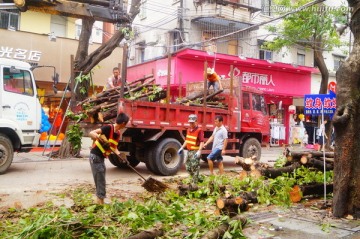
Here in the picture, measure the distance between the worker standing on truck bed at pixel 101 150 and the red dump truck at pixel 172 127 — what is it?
3152mm

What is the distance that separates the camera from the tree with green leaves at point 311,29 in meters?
19.7

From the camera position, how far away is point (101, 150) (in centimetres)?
674

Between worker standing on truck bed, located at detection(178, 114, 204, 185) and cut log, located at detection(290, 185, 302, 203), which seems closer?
cut log, located at detection(290, 185, 302, 203)

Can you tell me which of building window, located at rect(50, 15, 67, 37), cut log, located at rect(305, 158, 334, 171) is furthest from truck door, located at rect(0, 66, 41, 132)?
building window, located at rect(50, 15, 67, 37)

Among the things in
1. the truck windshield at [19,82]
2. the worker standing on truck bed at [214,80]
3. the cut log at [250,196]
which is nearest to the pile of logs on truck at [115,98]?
the worker standing on truck bed at [214,80]

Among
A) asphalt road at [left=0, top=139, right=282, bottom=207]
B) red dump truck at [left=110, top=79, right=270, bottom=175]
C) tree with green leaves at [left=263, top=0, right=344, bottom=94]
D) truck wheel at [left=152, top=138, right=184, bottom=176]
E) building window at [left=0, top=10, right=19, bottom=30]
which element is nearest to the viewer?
asphalt road at [left=0, top=139, right=282, bottom=207]

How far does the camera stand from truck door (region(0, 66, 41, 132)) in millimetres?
10258

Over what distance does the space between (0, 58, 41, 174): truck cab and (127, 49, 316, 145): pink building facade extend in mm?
10835

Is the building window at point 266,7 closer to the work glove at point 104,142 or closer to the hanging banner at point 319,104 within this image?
the hanging banner at point 319,104

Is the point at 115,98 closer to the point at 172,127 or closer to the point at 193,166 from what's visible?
the point at 172,127

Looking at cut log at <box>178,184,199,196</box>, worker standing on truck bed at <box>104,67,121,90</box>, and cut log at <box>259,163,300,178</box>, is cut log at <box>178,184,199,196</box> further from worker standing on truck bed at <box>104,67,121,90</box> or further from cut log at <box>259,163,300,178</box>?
worker standing on truck bed at <box>104,67,121,90</box>

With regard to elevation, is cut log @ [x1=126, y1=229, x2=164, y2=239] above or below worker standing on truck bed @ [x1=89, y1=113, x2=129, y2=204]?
below

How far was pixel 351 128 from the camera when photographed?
20.1 ft

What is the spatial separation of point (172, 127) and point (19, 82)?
14.2ft
